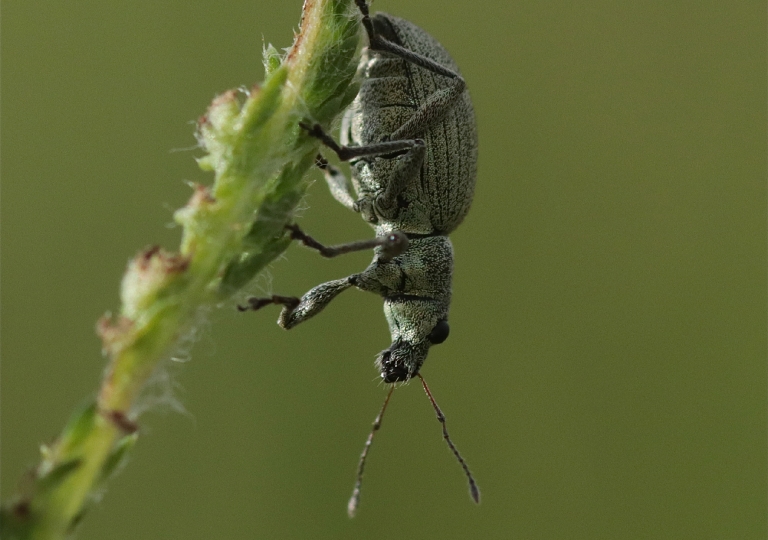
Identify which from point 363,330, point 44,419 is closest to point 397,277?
point 363,330

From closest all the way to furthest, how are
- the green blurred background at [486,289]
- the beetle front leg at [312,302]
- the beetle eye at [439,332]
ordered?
the beetle front leg at [312,302] → the beetle eye at [439,332] → the green blurred background at [486,289]

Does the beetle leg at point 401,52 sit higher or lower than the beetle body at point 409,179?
→ higher

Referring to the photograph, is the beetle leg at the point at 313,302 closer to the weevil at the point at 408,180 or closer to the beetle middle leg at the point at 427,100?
the weevil at the point at 408,180

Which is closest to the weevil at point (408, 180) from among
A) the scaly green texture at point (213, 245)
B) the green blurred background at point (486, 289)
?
the scaly green texture at point (213, 245)

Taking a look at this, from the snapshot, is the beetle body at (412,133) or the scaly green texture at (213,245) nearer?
the scaly green texture at (213,245)

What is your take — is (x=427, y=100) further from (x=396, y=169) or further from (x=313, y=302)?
(x=313, y=302)

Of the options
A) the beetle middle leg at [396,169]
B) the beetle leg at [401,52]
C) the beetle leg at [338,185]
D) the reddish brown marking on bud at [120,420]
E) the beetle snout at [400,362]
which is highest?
the beetle leg at [401,52]

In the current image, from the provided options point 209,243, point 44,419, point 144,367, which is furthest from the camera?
point 44,419

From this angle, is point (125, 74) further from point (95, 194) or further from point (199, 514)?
point (199, 514)
